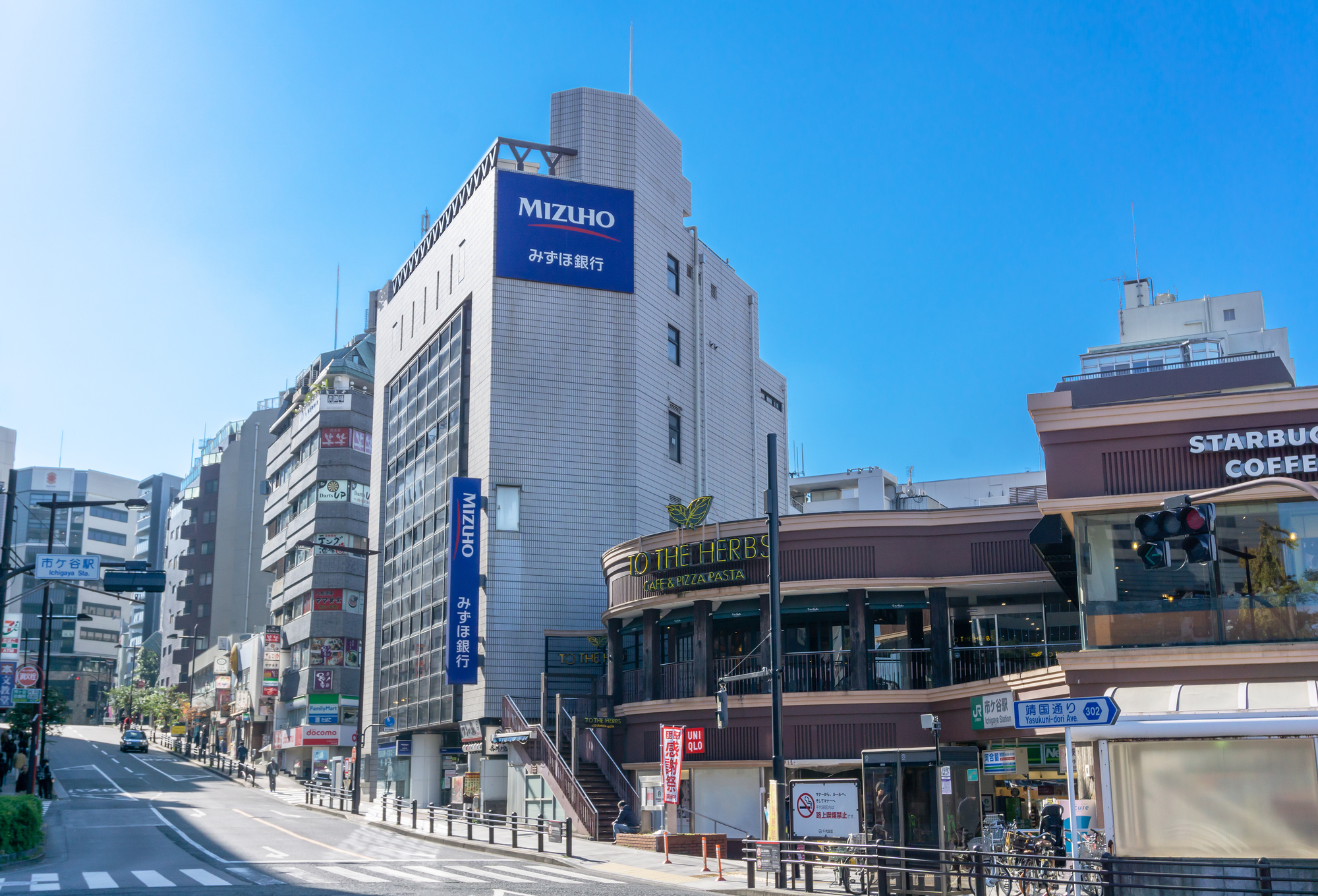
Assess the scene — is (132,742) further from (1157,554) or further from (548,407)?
(1157,554)

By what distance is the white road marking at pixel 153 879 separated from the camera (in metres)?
22.6

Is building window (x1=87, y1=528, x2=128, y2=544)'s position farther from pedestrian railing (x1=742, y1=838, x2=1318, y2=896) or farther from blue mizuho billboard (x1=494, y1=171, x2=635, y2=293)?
pedestrian railing (x1=742, y1=838, x2=1318, y2=896)

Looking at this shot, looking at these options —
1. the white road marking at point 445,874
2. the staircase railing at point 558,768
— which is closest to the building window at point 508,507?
the staircase railing at point 558,768

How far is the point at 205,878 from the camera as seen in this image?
23.9 meters

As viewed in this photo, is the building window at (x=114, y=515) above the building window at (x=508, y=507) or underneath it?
above

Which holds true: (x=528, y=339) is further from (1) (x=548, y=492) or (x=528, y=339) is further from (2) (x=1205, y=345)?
(2) (x=1205, y=345)

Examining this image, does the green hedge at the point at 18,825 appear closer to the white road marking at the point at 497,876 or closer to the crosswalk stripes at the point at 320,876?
the crosswalk stripes at the point at 320,876

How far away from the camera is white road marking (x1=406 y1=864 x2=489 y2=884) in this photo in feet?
77.5

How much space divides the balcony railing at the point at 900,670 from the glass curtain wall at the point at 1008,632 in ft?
2.83

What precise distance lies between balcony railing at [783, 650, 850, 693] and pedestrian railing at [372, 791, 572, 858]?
24.4 ft

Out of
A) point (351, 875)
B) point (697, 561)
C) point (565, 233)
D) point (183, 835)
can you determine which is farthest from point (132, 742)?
point (351, 875)

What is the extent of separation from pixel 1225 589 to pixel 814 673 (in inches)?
513

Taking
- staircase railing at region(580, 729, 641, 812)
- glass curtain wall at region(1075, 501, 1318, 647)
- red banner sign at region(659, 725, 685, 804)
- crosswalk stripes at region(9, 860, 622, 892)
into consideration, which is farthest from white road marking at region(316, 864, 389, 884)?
glass curtain wall at region(1075, 501, 1318, 647)

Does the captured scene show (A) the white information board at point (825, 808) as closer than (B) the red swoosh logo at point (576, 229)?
Yes
